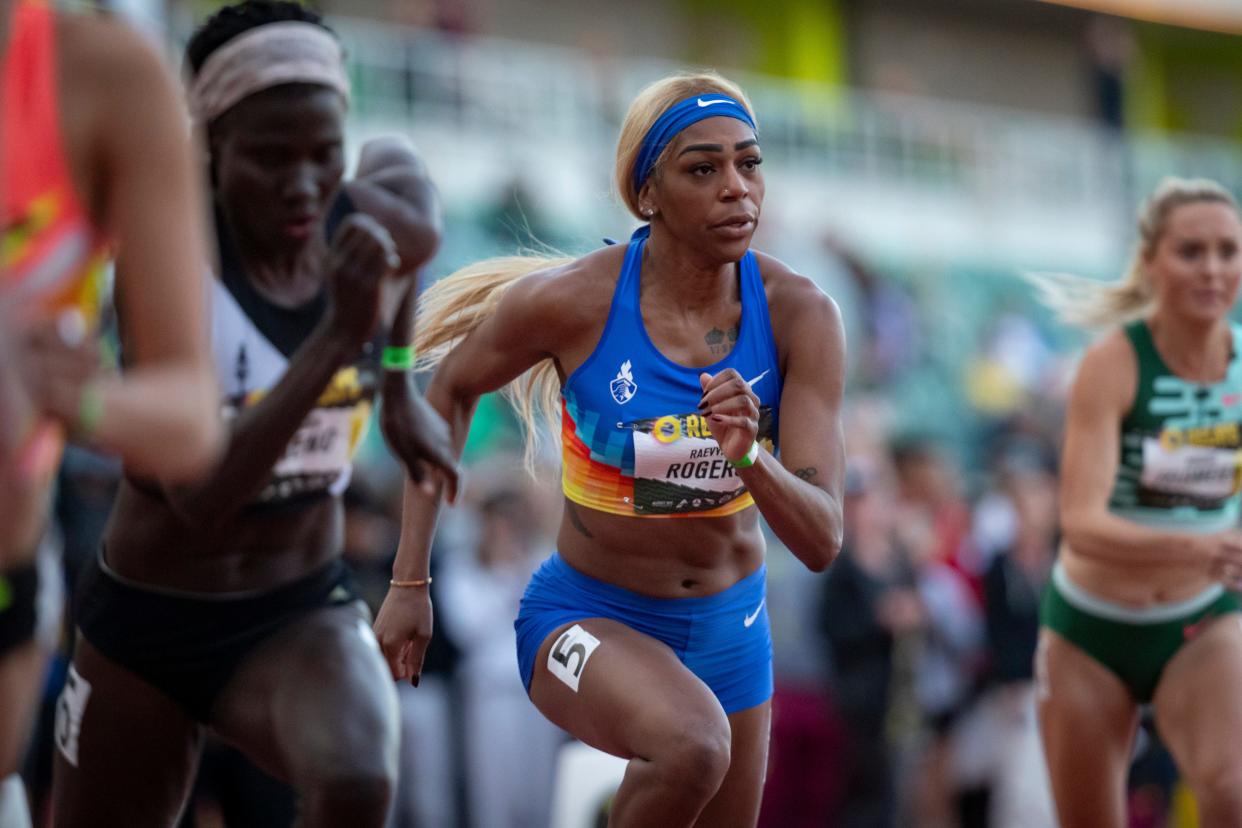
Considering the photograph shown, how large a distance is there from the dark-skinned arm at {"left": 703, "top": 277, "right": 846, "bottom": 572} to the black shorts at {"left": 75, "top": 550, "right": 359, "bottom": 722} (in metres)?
Answer: 1.25

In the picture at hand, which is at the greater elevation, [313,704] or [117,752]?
[313,704]

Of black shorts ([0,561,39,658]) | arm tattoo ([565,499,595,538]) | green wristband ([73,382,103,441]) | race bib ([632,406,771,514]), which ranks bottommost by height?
arm tattoo ([565,499,595,538])

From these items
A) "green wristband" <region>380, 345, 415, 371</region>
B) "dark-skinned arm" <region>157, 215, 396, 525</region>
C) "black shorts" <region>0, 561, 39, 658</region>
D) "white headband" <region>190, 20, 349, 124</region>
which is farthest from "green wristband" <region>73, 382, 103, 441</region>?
"white headband" <region>190, 20, 349, 124</region>

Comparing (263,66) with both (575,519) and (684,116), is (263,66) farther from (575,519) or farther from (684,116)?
(575,519)

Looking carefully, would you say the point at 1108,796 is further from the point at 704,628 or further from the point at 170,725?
the point at 170,725

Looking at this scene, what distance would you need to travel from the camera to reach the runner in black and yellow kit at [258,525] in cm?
406

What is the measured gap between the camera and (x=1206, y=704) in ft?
18.6

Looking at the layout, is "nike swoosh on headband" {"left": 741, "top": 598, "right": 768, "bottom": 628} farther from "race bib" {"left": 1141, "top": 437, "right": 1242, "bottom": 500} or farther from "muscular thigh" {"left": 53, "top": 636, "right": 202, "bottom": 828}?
"race bib" {"left": 1141, "top": 437, "right": 1242, "bottom": 500}

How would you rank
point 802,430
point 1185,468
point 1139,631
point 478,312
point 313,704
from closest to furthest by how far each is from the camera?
point 313,704 < point 802,430 < point 478,312 < point 1139,631 < point 1185,468

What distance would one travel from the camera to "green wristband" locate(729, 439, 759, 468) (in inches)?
163

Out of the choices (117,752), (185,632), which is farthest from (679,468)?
(117,752)

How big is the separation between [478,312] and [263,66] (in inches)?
50.0

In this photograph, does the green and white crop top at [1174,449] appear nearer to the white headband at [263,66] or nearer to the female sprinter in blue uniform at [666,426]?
the female sprinter in blue uniform at [666,426]

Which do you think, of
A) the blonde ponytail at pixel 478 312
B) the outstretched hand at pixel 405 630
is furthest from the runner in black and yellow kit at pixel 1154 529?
Answer: the outstretched hand at pixel 405 630
